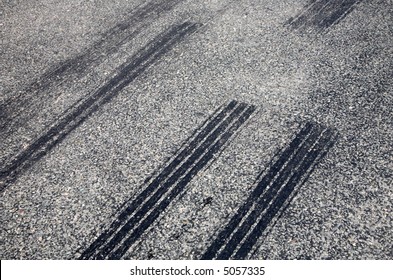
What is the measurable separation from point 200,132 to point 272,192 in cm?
105

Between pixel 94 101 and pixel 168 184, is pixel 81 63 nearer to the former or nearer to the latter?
pixel 94 101

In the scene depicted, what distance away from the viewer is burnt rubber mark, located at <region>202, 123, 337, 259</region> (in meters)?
3.11

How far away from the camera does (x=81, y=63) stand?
5.06m

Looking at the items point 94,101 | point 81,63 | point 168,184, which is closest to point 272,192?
point 168,184

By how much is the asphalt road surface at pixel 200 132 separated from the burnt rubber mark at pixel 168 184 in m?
0.01

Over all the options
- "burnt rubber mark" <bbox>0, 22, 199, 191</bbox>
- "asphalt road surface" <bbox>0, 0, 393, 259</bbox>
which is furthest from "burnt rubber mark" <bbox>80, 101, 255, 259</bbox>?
"burnt rubber mark" <bbox>0, 22, 199, 191</bbox>

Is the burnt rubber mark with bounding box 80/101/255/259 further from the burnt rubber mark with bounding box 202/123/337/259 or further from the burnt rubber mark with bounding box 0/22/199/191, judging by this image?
the burnt rubber mark with bounding box 0/22/199/191

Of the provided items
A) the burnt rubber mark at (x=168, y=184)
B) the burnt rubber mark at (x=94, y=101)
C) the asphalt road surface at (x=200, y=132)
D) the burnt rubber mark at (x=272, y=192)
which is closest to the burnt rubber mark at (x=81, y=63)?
the asphalt road surface at (x=200, y=132)

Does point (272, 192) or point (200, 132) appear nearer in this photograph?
point (272, 192)

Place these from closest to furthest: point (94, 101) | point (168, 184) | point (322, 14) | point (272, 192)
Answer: point (272, 192) < point (168, 184) < point (94, 101) < point (322, 14)

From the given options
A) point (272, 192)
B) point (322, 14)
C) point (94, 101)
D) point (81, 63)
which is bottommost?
point (272, 192)

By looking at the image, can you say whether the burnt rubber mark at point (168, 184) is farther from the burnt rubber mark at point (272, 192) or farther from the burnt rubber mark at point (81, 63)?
the burnt rubber mark at point (81, 63)

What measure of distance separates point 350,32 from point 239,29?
151cm
